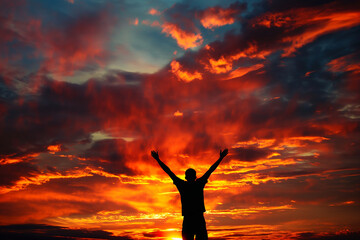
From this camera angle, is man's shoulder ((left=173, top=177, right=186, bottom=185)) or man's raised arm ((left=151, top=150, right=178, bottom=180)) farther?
man's raised arm ((left=151, top=150, right=178, bottom=180))

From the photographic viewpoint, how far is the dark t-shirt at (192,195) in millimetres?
9273

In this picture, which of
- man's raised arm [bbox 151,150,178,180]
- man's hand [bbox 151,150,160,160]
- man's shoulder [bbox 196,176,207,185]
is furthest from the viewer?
man's hand [bbox 151,150,160,160]

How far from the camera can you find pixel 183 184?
9328 mm

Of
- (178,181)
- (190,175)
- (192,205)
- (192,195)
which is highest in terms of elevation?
(190,175)

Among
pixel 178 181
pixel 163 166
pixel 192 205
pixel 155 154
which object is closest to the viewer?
pixel 192 205

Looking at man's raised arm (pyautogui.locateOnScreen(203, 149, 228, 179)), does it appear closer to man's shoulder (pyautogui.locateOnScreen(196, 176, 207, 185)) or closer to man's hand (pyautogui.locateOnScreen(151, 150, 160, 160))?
man's shoulder (pyautogui.locateOnScreen(196, 176, 207, 185))

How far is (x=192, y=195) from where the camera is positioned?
30.5ft

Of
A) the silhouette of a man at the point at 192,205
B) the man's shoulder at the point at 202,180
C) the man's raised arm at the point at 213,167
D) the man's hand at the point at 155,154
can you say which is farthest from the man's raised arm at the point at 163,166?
the man's raised arm at the point at 213,167

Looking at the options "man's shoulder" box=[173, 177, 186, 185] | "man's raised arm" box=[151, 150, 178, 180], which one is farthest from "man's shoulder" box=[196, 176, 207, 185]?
"man's raised arm" box=[151, 150, 178, 180]

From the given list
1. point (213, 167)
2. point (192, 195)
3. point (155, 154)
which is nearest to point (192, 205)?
point (192, 195)

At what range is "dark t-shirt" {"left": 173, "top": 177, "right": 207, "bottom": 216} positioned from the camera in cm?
927

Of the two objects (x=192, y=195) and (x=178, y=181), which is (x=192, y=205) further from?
(x=178, y=181)

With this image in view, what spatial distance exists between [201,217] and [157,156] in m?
2.29

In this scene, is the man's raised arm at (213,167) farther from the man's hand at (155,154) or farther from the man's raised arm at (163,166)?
the man's hand at (155,154)
